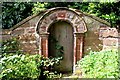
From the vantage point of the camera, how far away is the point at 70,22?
568 centimetres

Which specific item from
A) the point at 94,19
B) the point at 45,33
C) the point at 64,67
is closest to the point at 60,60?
the point at 64,67

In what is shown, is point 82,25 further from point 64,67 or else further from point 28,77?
point 28,77

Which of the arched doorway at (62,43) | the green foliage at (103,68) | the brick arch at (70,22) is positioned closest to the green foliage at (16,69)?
the green foliage at (103,68)

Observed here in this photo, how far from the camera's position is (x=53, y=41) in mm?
5840

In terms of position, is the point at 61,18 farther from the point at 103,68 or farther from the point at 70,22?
the point at 103,68

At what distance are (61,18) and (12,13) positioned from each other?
168cm

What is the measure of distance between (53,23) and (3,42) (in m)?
1.18

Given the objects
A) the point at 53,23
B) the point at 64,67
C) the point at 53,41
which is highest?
the point at 53,23

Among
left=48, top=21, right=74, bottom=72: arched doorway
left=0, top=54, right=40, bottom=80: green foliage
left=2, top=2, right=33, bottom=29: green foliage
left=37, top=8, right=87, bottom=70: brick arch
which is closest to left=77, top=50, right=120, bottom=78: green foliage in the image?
left=0, top=54, right=40, bottom=80: green foliage

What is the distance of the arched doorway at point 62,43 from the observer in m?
5.84

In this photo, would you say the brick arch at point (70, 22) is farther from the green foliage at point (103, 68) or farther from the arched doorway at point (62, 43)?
the green foliage at point (103, 68)

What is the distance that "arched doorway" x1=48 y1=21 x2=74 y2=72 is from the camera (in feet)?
19.1

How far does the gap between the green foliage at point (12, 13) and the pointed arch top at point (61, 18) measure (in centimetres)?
120

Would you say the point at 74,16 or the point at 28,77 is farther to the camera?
the point at 74,16
